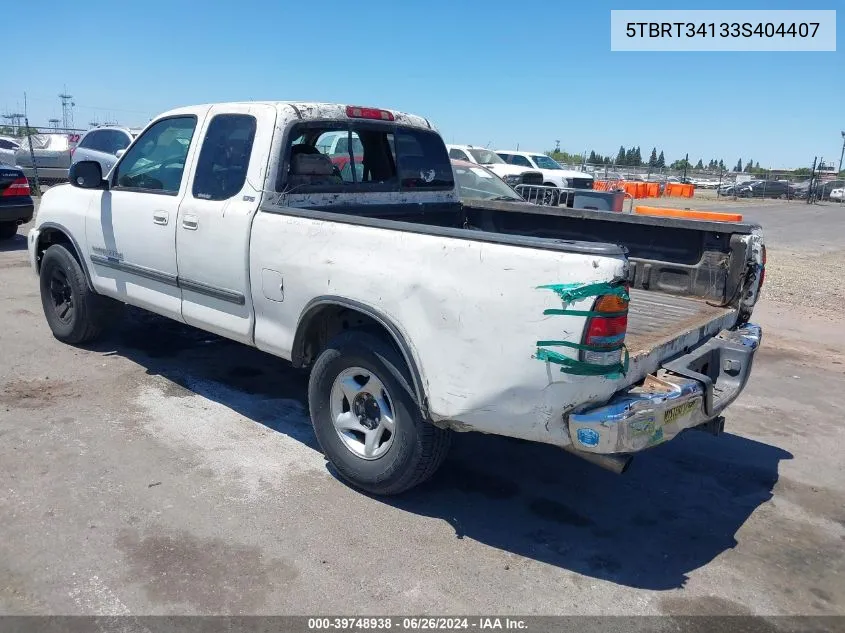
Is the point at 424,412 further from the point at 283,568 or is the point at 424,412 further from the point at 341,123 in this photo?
the point at 341,123

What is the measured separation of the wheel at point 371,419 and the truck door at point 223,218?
0.74 metres

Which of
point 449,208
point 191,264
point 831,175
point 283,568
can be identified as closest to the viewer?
point 283,568

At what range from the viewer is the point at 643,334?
12.3 feet

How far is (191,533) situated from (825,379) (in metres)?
5.55

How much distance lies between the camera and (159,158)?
5.24 m

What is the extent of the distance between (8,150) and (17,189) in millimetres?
10885

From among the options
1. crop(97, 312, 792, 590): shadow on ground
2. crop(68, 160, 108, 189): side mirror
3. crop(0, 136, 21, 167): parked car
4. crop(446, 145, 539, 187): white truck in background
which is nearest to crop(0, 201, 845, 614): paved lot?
crop(97, 312, 792, 590): shadow on ground

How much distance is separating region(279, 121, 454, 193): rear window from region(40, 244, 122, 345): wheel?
2415mm

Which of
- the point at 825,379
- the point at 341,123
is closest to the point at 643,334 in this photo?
the point at 341,123

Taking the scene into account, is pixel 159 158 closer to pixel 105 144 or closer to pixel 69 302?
pixel 69 302

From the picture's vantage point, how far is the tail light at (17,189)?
11086 mm

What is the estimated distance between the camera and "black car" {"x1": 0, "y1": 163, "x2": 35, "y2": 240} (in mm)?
11047

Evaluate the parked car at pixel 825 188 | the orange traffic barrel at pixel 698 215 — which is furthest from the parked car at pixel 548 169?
the parked car at pixel 825 188

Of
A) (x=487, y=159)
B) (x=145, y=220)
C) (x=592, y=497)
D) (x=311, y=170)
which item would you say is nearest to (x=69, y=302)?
(x=145, y=220)
